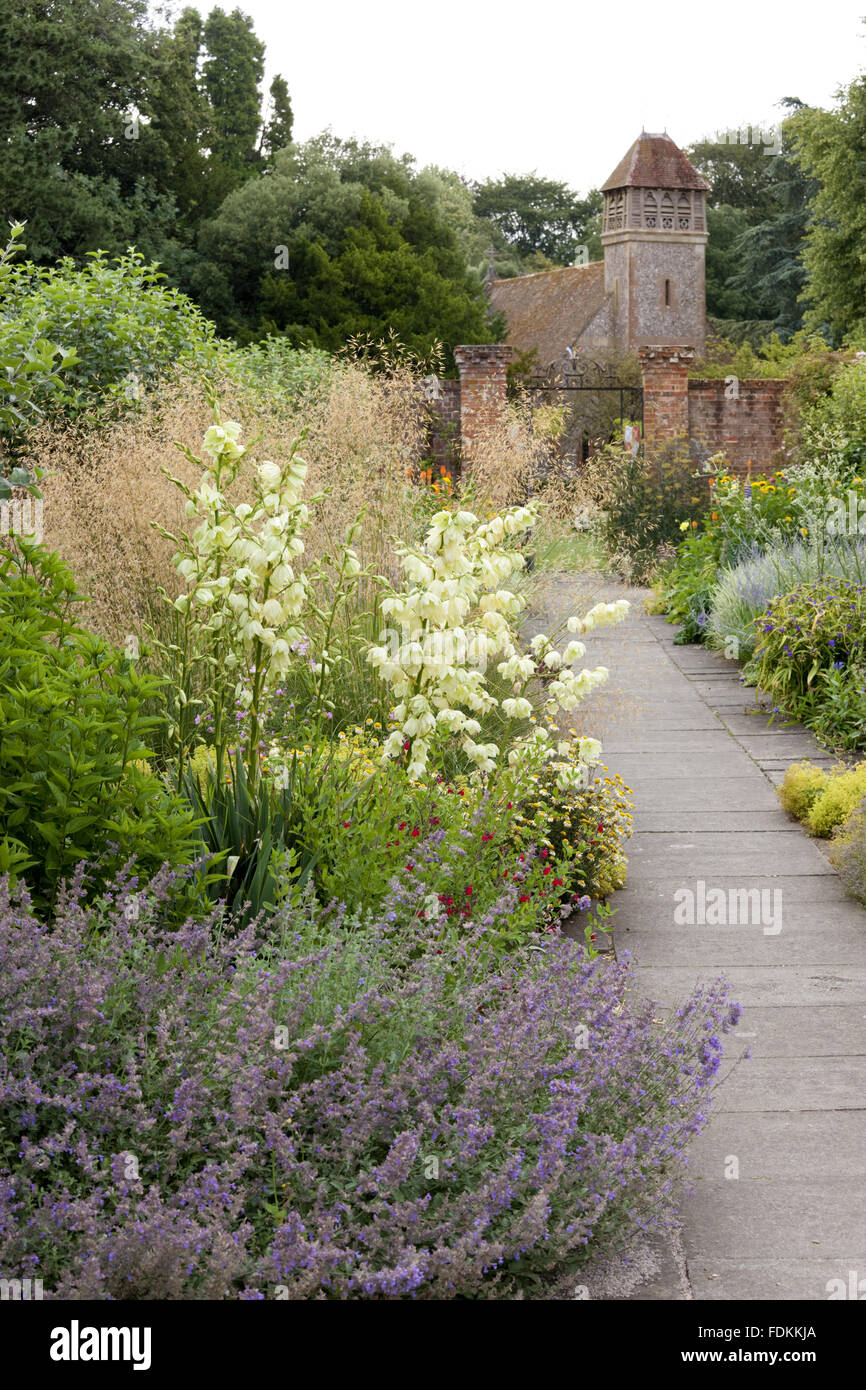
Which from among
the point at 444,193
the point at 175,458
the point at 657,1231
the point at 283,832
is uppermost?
the point at 444,193

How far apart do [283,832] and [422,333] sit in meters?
20.8

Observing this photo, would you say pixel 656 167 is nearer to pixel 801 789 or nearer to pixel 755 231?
pixel 755 231

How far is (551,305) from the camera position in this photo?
133 ft

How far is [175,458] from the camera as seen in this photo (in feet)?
22.3

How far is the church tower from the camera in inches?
1576

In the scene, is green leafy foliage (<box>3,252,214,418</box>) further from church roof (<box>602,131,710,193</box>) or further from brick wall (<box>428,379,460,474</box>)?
church roof (<box>602,131,710,193</box>)

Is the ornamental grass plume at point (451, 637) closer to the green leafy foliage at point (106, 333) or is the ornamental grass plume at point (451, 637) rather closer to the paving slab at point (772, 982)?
the paving slab at point (772, 982)

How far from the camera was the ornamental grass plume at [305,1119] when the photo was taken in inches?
88.4

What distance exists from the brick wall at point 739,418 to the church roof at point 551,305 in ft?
68.8
